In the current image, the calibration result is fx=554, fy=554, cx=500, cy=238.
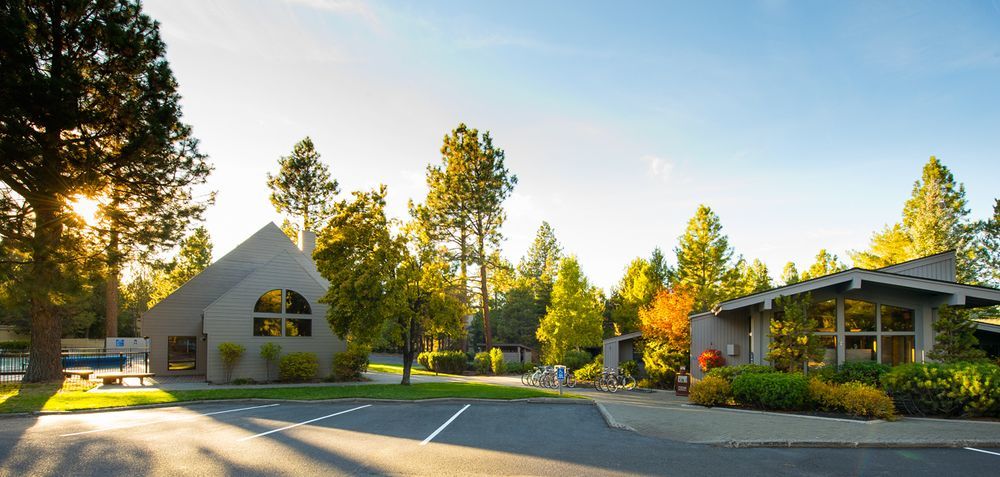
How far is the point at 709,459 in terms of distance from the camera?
8.39m

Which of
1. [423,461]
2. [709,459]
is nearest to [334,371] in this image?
[423,461]

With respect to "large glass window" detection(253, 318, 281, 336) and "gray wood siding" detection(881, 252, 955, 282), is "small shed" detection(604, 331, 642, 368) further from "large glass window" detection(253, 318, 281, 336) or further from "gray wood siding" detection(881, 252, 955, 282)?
"large glass window" detection(253, 318, 281, 336)

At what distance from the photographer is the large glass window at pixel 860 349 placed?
16.0 meters

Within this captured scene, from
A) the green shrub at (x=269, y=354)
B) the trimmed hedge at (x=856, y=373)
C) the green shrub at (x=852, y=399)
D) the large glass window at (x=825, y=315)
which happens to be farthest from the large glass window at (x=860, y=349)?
the green shrub at (x=269, y=354)

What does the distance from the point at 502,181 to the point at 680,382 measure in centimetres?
2347

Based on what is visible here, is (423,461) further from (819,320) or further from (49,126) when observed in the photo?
(49,126)

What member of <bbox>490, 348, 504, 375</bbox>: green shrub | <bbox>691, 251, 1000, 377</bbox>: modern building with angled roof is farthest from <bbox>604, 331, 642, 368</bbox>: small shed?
<bbox>691, 251, 1000, 377</bbox>: modern building with angled roof

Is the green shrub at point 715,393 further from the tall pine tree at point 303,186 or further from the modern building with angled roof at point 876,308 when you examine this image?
the tall pine tree at point 303,186

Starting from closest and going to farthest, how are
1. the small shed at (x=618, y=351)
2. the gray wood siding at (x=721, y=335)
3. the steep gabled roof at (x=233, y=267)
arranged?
the gray wood siding at (x=721, y=335) < the steep gabled roof at (x=233, y=267) < the small shed at (x=618, y=351)

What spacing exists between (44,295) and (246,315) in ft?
22.6

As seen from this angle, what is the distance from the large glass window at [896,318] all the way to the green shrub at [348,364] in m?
19.4

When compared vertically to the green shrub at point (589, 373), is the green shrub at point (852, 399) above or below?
above

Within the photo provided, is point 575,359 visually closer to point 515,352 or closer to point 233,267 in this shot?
point 515,352

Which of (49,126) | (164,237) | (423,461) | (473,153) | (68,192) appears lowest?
(423,461)
